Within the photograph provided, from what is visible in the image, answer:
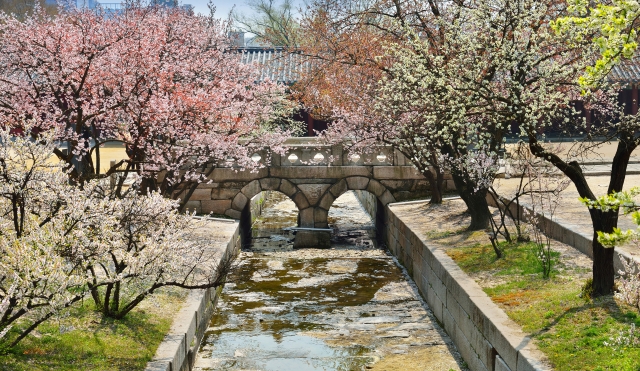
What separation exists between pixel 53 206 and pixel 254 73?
17.1 meters

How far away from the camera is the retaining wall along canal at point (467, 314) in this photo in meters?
9.20

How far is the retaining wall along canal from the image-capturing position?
9.20 metres

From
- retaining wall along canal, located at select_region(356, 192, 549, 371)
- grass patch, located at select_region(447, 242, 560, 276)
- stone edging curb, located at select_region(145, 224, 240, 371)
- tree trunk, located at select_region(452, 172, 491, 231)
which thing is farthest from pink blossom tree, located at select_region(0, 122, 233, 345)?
tree trunk, located at select_region(452, 172, 491, 231)

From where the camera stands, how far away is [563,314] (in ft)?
32.6

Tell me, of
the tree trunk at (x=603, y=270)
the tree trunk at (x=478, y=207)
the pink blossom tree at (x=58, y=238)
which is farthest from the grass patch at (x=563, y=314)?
the pink blossom tree at (x=58, y=238)

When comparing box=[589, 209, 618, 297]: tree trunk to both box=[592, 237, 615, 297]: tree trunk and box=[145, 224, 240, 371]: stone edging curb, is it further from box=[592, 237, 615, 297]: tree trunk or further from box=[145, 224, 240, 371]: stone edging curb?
box=[145, 224, 240, 371]: stone edging curb

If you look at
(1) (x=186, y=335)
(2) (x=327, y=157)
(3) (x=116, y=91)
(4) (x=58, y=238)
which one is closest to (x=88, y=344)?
(1) (x=186, y=335)

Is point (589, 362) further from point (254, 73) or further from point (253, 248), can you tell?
point (254, 73)

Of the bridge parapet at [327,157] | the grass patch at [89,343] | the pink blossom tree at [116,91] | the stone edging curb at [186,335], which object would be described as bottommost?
the stone edging curb at [186,335]

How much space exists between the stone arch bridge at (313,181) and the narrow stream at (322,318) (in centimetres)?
158

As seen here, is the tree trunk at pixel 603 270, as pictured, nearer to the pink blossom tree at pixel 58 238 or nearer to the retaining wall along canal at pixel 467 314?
the retaining wall along canal at pixel 467 314

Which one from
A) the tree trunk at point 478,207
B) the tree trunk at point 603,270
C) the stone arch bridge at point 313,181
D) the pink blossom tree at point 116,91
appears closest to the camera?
the tree trunk at point 603,270

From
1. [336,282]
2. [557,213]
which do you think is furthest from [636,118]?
[336,282]

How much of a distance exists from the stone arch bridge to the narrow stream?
158cm
